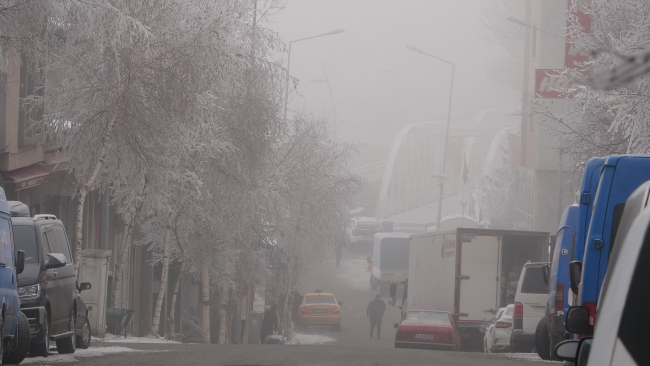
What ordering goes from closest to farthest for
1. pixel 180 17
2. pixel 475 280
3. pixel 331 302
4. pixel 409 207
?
pixel 180 17 < pixel 475 280 < pixel 331 302 < pixel 409 207

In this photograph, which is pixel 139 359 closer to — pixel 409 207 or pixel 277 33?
pixel 277 33

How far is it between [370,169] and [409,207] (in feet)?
65.4

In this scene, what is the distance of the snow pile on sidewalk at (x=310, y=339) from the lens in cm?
3838

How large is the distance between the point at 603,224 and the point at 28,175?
1596 centimetres

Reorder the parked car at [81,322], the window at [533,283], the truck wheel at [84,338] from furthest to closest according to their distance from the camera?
the window at [533,283], the truck wheel at [84,338], the parked car at [81,322]

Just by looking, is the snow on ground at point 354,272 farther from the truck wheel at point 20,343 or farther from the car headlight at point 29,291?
the truck wheel at point 20,343

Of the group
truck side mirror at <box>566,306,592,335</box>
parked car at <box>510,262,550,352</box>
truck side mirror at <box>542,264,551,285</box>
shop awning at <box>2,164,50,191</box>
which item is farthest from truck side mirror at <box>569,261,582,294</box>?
shop awning at <box>2,164,50,191</box>

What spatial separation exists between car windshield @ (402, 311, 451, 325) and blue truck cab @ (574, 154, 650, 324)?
52.7ft

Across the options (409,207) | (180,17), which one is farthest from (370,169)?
(180,17)

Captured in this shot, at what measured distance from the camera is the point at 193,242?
1139 inches

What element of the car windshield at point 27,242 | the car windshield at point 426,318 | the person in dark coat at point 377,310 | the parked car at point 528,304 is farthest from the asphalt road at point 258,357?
the person in dark coat at point 377,310

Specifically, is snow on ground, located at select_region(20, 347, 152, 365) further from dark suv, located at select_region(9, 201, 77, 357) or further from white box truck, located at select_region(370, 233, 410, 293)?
white box truck, located at select_region(370, 233, 410, 293)

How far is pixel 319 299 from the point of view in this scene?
44156 mm

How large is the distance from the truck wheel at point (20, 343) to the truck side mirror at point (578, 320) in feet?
20.2
